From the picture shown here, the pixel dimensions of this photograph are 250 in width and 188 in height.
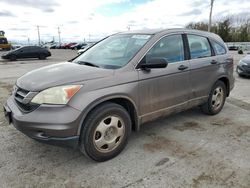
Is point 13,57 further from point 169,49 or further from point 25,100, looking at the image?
point 25,100

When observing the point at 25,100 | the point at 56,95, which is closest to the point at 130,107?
the point at 56,95

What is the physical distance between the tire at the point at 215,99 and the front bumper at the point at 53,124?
9.41 feet

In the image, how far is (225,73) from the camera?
4.86 metres

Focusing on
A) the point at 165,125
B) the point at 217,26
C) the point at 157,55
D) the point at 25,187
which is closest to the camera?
the point at 25,187

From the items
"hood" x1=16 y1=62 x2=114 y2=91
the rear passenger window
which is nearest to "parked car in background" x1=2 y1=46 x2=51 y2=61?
"hood" x1=16 y1=62 x2=114 y2=91

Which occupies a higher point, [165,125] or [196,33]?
[196,33]

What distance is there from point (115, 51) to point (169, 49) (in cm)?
85

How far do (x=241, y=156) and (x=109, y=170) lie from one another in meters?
1.78

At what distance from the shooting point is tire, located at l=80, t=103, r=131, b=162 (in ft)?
9.43

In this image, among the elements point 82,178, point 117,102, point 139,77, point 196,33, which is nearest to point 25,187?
point 82,178

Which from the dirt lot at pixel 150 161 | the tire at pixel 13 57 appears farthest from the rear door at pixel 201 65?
the tire at pixel 13 57

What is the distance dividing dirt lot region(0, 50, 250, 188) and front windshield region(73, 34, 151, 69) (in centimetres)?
124

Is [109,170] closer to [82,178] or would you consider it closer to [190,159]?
[82,178]

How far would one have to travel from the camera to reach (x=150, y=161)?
10.3ft
